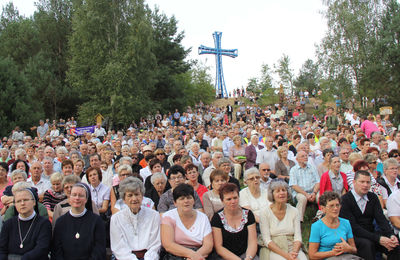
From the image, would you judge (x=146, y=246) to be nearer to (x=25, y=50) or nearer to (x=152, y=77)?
(x=152, y=77)

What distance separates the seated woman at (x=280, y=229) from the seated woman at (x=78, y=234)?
1.77 m

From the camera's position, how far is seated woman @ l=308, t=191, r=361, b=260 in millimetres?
3625

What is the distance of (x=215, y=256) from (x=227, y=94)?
127 feet

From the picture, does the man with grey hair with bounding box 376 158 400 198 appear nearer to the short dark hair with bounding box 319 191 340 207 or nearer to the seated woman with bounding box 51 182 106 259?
the short dark hair with bounding box 319 191 340 207

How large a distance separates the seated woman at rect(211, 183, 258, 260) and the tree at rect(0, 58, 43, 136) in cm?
1944

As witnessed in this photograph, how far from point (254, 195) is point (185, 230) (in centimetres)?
134

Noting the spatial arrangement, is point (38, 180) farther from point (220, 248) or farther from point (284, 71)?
point (284, 71)

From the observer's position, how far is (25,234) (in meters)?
3.39

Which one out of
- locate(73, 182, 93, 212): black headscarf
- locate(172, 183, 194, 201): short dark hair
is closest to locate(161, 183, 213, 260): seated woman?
locate(172, 183, 194, 201): short dark hair

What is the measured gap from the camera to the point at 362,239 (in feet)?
12.9

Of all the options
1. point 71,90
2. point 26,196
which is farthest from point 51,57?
point 26,196

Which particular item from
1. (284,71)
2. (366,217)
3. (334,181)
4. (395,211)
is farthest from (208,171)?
(284,71)

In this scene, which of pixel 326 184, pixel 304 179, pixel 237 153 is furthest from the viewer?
pixel 237 153

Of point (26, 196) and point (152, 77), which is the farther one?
point (152, 77)
